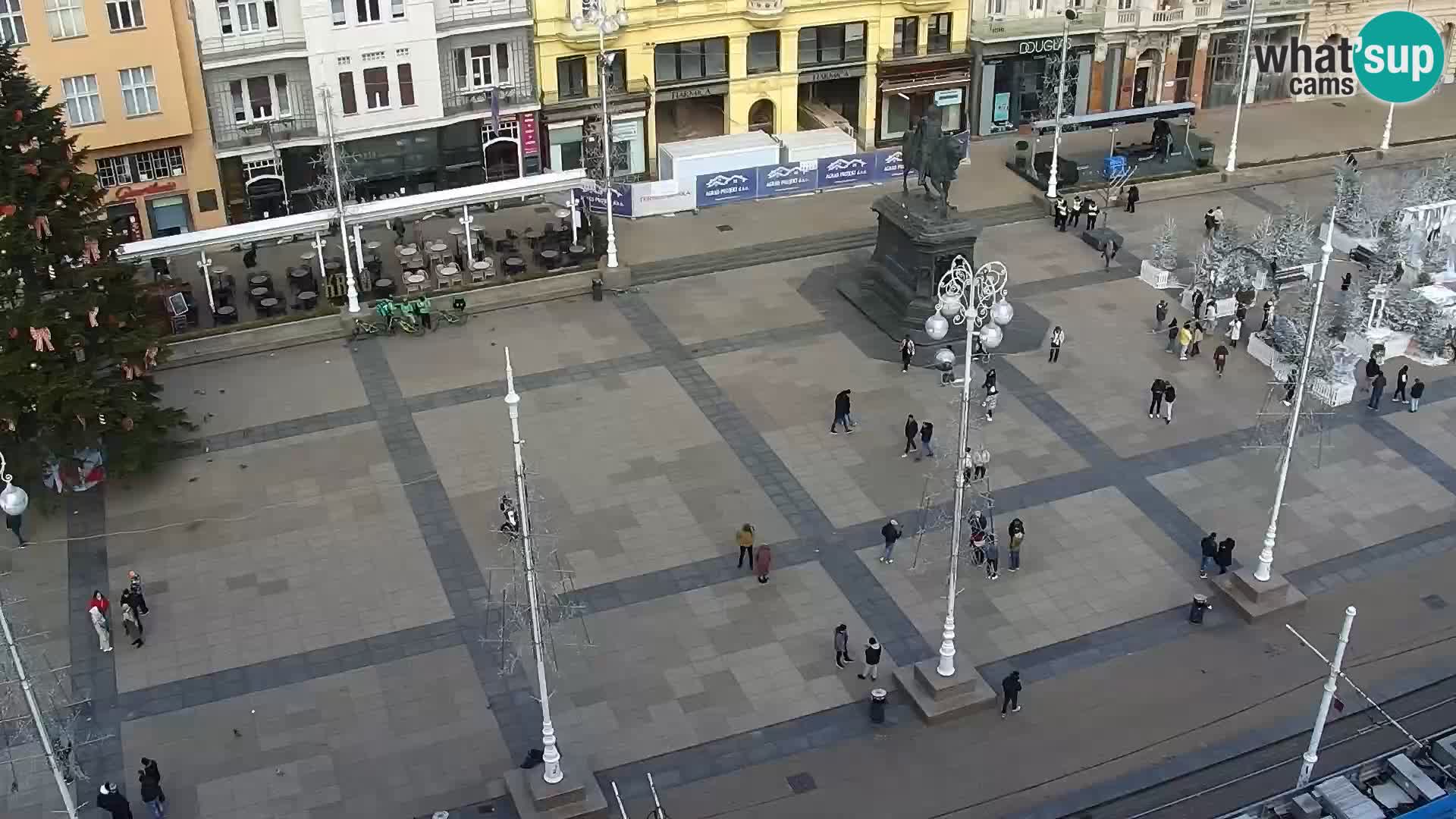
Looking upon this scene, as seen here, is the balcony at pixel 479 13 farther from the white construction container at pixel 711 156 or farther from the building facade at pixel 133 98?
the building facade at pixel 133 98

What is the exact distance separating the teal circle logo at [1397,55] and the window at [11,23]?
53637 mm

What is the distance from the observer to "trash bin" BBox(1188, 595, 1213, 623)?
3278 cm

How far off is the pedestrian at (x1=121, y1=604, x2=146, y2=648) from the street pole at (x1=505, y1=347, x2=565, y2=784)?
1005 cm

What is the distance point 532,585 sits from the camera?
25.1m

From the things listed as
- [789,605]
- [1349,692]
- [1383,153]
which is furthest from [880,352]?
[1383,153]

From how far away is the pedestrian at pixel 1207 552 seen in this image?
34.1m

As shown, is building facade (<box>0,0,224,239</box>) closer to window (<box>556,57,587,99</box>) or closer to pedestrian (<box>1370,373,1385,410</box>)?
window (<box>556,57,587,99</box>)

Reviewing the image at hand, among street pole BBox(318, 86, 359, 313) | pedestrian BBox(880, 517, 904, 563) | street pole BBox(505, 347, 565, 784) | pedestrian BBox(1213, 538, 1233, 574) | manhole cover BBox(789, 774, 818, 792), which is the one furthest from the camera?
street pole BBox(318, 86, 359, 313)

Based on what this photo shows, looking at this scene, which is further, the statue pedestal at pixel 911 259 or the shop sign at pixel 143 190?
the shop sign at pixel 143 190

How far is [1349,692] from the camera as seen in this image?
3108cm

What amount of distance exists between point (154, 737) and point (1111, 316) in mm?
31417

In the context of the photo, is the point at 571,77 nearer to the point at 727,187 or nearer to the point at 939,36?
the point at 727,187

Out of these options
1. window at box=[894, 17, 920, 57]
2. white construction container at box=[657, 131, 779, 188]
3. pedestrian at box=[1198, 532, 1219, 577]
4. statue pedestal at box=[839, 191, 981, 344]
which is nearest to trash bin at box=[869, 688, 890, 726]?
pedestrian at box=[1198, 532, 1219, 577]

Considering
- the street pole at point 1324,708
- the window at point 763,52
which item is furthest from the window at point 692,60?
the street pole at point 1324,708
